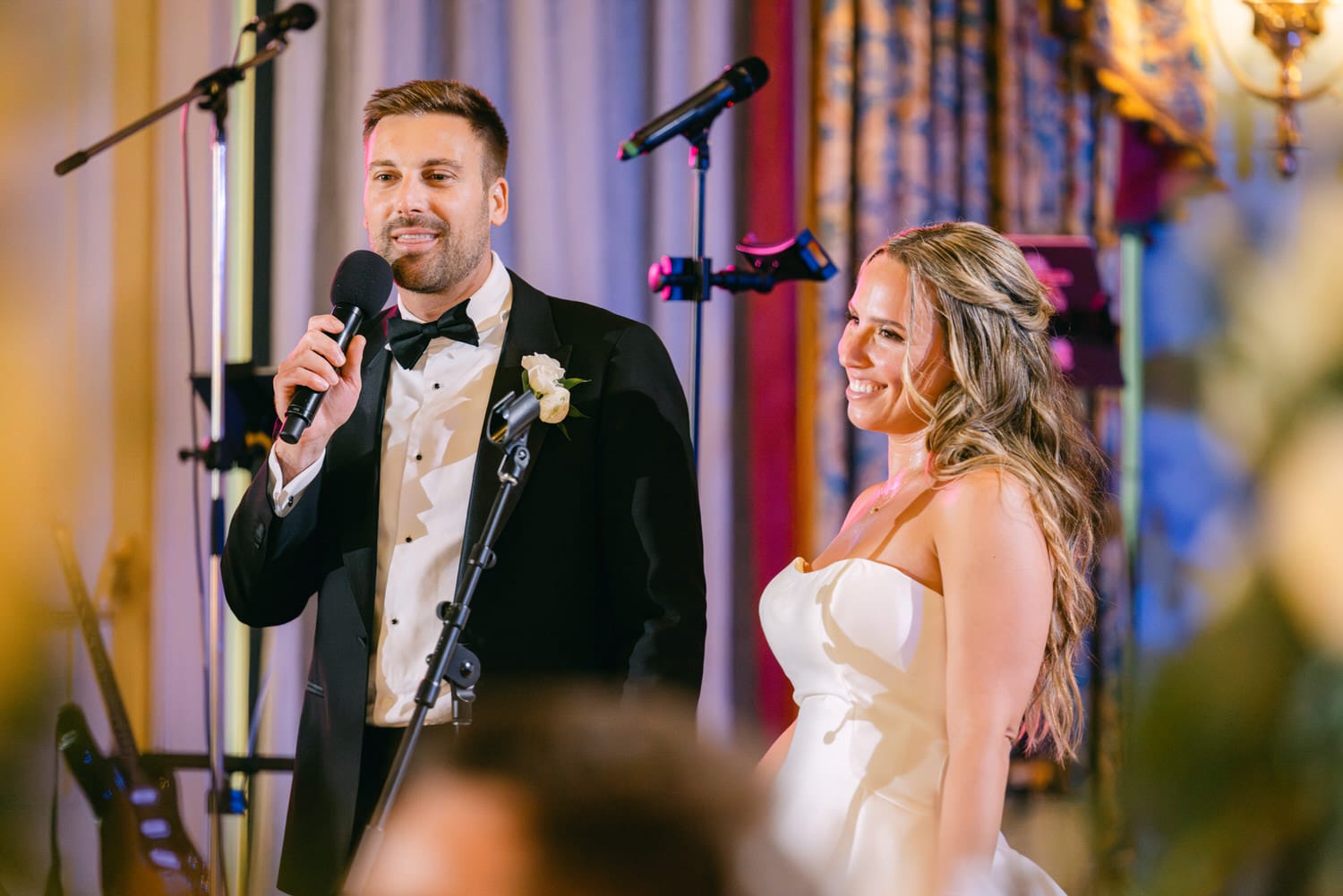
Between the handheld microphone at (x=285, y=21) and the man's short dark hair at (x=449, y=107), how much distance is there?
19.4 inches

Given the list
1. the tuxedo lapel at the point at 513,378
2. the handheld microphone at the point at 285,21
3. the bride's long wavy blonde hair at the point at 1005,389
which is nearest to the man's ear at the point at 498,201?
the tuxedo lapel at the point at 513,378

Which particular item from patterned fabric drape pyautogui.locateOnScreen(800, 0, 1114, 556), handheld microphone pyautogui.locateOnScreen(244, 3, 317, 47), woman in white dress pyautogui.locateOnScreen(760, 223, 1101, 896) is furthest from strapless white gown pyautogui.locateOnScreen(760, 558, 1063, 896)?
handheld microphone pyautogui.locateOnScreen(244, 3, 317, 47)

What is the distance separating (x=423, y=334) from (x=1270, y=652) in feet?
8.30

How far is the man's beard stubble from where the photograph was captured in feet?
7.50

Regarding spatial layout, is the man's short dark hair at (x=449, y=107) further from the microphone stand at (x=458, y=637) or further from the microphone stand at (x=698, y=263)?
the microphone stand at (x=458, y=637)

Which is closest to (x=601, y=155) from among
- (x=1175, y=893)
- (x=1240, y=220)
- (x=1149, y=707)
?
(x=1240, y=220)

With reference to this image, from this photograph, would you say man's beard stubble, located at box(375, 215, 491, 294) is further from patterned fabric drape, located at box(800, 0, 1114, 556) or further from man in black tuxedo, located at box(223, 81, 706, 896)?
patterned fabric drape, located at box(800, 0, 1114, 556)

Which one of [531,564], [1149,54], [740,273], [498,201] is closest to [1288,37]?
[1149,54]

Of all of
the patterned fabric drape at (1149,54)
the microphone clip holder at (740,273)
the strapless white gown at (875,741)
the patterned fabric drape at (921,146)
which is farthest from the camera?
the patterned fabric drape at (1149,54)

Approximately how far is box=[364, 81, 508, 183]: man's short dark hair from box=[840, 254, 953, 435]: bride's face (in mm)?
740

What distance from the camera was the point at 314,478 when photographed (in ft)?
7.08

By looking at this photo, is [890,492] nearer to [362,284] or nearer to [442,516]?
[442,516]

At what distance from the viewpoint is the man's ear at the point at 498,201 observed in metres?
2.38

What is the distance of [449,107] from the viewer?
2.34m
